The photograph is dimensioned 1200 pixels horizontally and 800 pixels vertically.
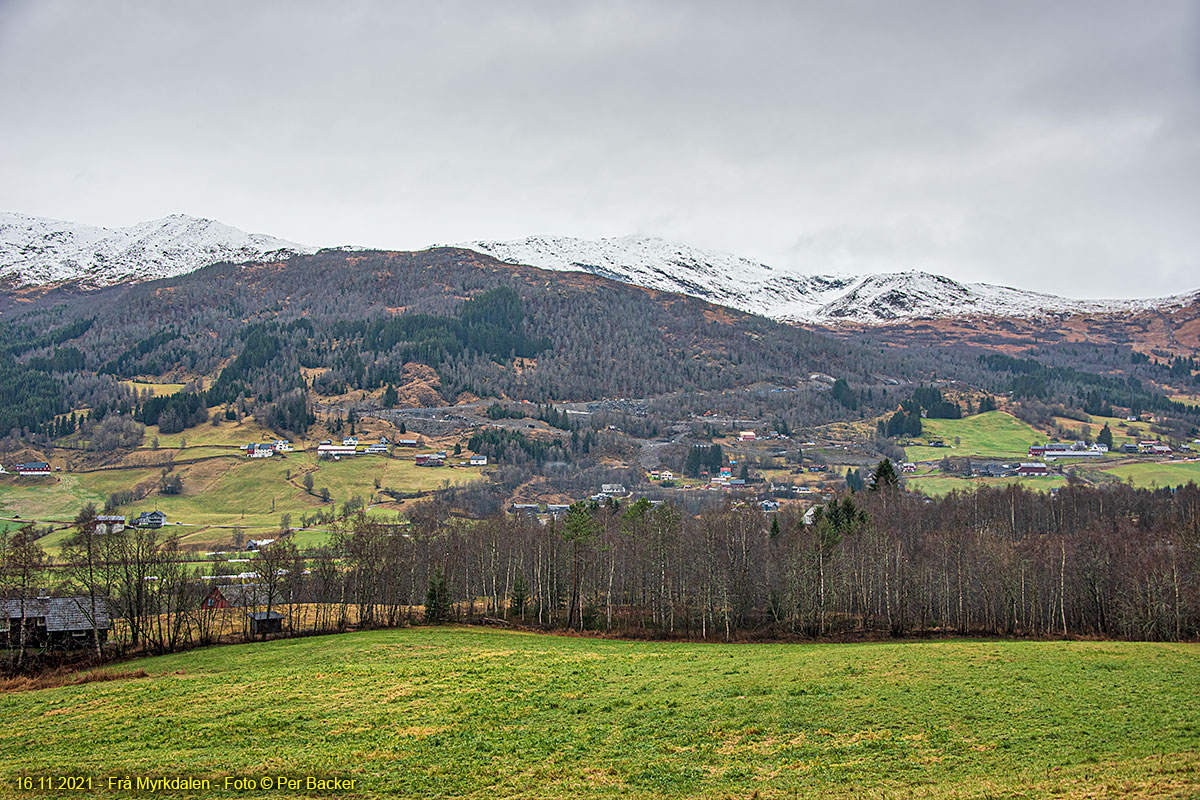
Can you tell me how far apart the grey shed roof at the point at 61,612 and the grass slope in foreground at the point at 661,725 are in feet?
56.8

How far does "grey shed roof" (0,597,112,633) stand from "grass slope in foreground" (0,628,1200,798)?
17323mm

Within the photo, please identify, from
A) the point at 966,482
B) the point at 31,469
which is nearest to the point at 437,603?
the point at 966,482

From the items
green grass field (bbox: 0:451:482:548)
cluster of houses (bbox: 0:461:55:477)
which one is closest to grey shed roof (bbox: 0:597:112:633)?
green grass field (bbox: 0:451:482:548)

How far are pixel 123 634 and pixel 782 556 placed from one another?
55822mm

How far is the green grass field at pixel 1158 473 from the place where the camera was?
567 feet

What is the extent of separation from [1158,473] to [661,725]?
685ft

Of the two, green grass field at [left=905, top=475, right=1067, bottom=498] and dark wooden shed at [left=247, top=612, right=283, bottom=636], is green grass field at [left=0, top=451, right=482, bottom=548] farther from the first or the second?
green grass field at [left=905, top=475, right=1067, bottom=498]

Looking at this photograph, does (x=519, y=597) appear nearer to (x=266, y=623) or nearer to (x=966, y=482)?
(x=266, y=623)

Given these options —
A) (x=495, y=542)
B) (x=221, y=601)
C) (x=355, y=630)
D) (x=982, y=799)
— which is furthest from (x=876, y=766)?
(x=221, y=601)

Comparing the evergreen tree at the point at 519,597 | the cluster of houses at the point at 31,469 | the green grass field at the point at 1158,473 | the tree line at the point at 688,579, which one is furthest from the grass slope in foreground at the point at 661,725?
the cluster of houses at the point at 31,469

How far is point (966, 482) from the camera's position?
7151 inches

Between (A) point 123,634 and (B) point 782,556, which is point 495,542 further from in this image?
(A) point 123,634

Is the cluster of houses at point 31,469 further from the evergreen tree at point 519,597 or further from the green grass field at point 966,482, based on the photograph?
the green grass field at point 966,482

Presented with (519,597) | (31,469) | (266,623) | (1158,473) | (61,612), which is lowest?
(266,623)
